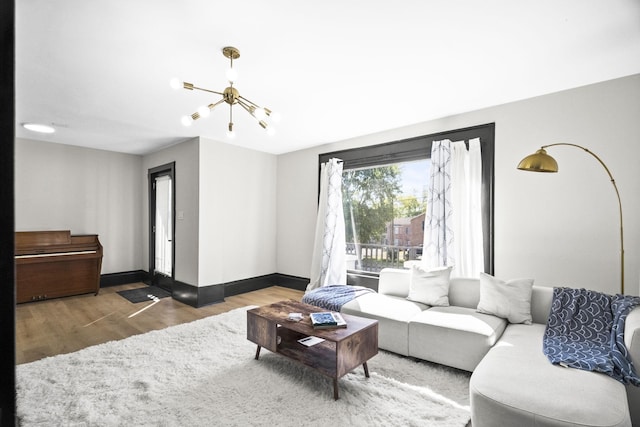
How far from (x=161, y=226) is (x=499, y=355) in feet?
18.8

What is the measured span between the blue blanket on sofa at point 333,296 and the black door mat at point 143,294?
9.40 feet

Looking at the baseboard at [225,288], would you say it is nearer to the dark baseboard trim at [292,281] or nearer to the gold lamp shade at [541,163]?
the dark baseboard trim at [292,281]

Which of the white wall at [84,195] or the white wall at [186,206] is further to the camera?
the white wall at [84,195]

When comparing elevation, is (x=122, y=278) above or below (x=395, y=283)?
below

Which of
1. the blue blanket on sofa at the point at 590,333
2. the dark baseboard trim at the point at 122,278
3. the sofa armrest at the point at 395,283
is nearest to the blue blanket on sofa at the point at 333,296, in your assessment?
the sofa armrest at the point at 395,283

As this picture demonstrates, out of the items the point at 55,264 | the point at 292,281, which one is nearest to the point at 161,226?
the point at 55,264

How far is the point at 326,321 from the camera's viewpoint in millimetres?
2506

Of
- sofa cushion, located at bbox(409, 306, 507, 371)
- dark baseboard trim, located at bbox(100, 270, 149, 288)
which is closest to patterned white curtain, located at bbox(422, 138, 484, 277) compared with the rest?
sofa cushion, located at bbox(409, 306, 507, 371)

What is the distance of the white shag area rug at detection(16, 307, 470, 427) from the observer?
80.7 inches

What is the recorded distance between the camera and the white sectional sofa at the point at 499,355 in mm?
1595

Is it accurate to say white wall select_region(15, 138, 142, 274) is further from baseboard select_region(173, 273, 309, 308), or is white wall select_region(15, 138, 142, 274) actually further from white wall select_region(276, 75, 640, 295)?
white wall select_region(276, 75, 640, 295)

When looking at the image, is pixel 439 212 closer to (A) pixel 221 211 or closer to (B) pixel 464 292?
(B) pixel 464 292

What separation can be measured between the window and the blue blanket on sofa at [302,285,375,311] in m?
1.02

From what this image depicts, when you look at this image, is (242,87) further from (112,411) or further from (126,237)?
(126,237)
